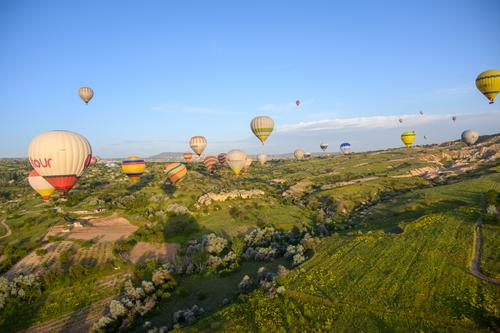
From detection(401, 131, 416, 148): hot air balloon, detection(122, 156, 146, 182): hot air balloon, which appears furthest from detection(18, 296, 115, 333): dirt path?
detection(401, 131, 416, 148): hot air balloon

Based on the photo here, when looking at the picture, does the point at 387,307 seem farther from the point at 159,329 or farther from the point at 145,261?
the point at 145,261

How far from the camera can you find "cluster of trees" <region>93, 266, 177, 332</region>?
80.9 feet

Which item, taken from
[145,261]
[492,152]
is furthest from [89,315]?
[492,152]

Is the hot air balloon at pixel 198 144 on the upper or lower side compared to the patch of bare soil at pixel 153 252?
upper

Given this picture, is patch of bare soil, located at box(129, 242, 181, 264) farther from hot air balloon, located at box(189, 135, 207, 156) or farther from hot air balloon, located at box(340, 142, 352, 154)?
hot air balloon, located at box(340, 142, 352, 154)

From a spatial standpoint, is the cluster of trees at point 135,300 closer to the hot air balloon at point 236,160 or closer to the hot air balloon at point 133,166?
the hot air balloon at point 133,166

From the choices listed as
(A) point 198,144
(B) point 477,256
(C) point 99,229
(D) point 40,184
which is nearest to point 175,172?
(C) point 99,229

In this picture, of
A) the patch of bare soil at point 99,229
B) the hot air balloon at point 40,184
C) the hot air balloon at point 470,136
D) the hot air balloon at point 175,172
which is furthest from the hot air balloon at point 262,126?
the hot air balloon at point 470,136

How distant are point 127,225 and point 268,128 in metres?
38.5

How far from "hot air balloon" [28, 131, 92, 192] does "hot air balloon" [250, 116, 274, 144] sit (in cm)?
4193

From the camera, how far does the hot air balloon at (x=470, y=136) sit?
123 meters

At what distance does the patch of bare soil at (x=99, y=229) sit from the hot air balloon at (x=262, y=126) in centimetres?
3620

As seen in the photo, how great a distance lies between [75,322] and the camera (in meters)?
25.9

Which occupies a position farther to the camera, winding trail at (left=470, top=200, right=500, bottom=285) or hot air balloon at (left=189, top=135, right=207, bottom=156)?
hot air balloon at (left=189, top=135, right=207, bottom=156)
